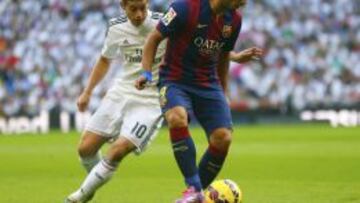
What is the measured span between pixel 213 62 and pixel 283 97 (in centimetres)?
2349

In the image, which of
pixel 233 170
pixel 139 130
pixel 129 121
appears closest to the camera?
pixel 139 130

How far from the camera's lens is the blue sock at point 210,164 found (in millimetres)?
9266

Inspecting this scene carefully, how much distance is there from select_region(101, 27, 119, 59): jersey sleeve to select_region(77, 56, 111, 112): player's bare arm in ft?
0.20

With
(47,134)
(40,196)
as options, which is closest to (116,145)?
(40,196)

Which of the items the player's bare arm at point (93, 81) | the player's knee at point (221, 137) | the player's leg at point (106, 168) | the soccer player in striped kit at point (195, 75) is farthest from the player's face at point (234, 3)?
the player's bare arm at point (93, 81)

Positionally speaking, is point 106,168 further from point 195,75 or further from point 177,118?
point 195,75

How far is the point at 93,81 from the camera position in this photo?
33.8ft

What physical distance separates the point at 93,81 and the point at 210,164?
5.68 feet

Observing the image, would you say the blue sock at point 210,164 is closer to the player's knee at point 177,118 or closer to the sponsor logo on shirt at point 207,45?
the player's knee at point 177,118

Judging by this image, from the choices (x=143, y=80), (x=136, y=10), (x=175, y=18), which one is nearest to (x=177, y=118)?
(x=143, y=80)

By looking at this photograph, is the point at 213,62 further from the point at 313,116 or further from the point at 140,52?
the point at 313,116

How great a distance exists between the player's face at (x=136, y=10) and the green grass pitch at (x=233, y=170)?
1.98m

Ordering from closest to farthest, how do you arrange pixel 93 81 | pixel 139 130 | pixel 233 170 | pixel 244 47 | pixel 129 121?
1. pixel 139 130
2. pixel 129 121
3. pixel 93 81
4. pixel 233 170
5. pixel 244 47

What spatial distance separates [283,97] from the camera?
3256cm
